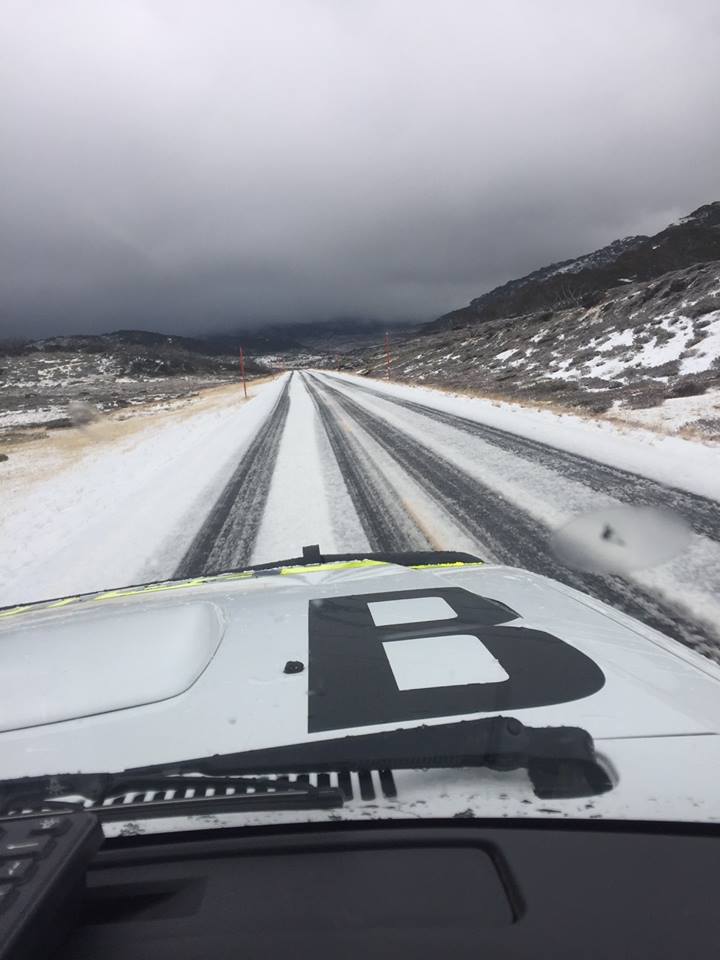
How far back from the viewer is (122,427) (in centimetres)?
2041

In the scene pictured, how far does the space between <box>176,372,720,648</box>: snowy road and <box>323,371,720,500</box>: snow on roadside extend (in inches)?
13.5

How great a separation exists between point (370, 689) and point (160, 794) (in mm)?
699

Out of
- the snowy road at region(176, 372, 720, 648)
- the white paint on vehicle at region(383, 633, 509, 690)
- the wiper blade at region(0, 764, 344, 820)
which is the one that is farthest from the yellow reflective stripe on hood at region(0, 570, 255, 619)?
the wiper blade at region(0, 764, 344, 820)

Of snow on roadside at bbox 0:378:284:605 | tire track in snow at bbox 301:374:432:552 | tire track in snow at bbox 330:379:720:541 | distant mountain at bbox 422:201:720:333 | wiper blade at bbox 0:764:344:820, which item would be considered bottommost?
snow on roadside at bbox 0:378:284:605

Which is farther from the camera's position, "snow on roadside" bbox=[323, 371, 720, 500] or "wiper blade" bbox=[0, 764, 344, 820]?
"snow on roadside" bbox=[323, 371, 720, 500]

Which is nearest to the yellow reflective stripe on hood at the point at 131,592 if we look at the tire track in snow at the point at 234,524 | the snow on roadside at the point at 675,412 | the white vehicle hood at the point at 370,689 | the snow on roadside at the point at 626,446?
the white vehicle hood at the point at 370,689

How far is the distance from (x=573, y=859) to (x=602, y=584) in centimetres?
310

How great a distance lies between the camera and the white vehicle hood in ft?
4.36

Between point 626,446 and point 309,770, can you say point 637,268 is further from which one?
point 309,770

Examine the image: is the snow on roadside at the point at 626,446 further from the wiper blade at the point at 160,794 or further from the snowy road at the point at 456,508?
the wiper blade at the point at 160,794

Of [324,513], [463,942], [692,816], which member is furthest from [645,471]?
[463,942]

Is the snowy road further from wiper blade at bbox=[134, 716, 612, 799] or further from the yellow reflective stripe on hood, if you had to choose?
wiper blade at bbox=[134, 716, 612, 799]

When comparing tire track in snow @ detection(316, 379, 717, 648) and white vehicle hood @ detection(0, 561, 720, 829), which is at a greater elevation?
white vehicle hood @ detection(0, 561, 720, 829)

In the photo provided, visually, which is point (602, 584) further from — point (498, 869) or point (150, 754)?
point (150, 754)
